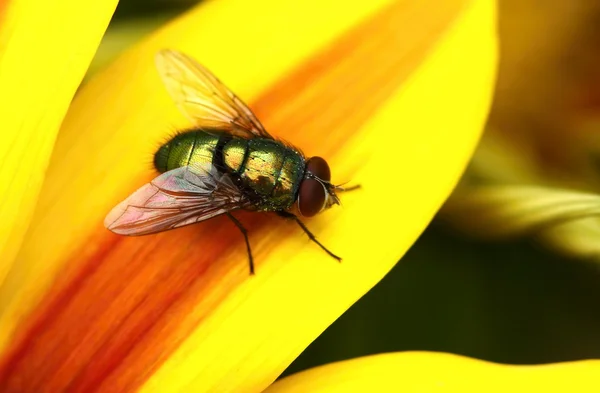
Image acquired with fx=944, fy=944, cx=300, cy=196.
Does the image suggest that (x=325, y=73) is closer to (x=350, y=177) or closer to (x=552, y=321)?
(x=350, y=177)

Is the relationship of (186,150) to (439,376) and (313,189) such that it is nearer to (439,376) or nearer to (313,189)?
(313,189)

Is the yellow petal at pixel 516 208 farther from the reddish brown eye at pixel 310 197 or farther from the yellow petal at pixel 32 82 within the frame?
the yellow petal at pixel 32 82

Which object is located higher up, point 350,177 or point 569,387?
point 350,177

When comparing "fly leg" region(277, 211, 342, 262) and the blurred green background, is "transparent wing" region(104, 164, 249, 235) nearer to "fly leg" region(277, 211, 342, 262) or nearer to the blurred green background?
"fly leg" region(277, 211, 342, 262)

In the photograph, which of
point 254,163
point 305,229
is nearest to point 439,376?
point 305,229

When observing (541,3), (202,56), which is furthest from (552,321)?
(202,56)

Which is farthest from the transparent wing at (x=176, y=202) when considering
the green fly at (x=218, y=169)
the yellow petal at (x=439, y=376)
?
the yellow petal at (x=439, y=376)

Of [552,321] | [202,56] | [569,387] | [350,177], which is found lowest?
[552,321]
